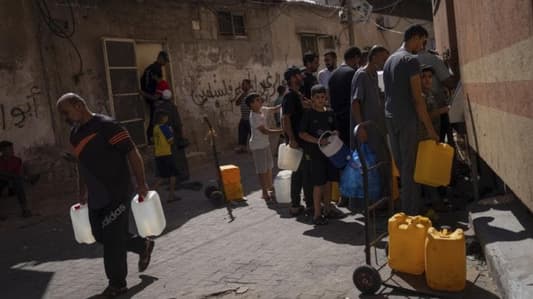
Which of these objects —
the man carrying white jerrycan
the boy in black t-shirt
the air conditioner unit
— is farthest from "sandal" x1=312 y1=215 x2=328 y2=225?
the air conditioner unit

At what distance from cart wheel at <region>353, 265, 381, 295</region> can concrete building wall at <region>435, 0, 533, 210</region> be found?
3.82 feet

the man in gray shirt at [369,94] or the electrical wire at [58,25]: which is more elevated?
the electrical wire at [58,25]

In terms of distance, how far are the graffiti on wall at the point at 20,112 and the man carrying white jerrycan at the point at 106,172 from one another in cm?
484

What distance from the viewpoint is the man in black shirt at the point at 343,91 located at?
7.03m

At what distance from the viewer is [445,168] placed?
5.27 metres

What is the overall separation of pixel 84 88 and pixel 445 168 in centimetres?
749

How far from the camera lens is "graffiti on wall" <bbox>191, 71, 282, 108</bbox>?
1370cm

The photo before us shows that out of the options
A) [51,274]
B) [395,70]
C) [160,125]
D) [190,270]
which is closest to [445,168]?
[395,70]

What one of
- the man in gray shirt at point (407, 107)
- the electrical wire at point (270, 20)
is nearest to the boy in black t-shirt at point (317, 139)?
the man in gray shirt at point (407, 107)

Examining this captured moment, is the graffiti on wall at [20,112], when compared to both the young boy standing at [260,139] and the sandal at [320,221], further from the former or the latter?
the sandal at [320,221]

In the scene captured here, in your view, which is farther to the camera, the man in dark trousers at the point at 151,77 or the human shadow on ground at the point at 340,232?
the man in dark trousers at the point at 151,77

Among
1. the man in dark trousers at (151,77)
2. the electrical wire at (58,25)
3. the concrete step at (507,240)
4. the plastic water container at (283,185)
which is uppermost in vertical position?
the electrical wire at (58,25)

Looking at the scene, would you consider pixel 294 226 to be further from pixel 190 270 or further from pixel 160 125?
pixel 160 125

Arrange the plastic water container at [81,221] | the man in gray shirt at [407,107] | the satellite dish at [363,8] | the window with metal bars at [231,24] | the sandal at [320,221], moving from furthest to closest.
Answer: the satellite dish at [363,8]
the window with metal bars at [231,24]
the sandal at [320,221]
the man in gray shirt at [407,107]
the plastic water container at [81,221]
